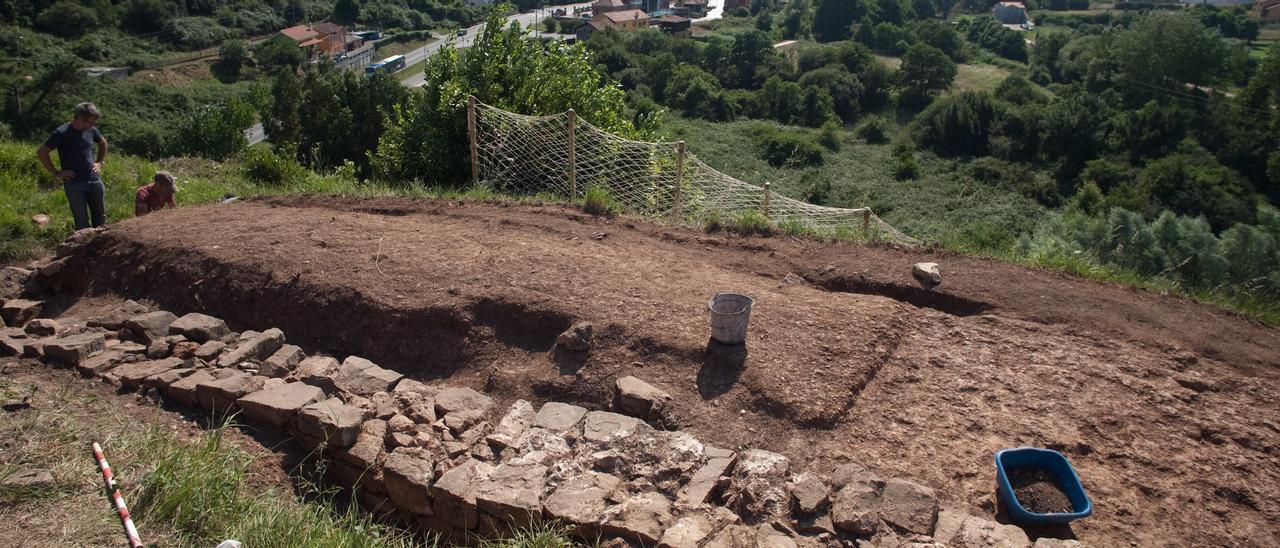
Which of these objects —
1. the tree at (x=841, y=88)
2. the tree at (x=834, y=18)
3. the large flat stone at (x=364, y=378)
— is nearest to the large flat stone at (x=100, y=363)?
the large flat stone at (x=364, y=378)

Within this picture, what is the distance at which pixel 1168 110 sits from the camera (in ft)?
127

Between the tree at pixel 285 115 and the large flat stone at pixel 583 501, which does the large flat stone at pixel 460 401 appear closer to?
the large flat stone at pixel 583 501

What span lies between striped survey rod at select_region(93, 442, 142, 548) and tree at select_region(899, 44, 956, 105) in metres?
50.3

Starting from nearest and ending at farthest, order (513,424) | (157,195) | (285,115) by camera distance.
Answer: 1. (513,424)
2. (157,195)
3. (285,115)

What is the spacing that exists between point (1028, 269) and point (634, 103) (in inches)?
1448

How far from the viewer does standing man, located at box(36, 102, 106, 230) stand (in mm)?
6949

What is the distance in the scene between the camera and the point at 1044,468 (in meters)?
4.03

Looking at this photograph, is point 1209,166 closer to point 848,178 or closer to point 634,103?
point 848,178

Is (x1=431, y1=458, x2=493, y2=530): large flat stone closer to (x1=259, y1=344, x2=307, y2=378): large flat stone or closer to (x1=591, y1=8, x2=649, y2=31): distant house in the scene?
(x1=259, y1=344, x2=307, y2=378): large flat stone

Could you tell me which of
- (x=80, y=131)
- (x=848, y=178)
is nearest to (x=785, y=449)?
(x=80, y=131)

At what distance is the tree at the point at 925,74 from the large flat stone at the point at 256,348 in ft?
160

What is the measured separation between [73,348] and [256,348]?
116cm

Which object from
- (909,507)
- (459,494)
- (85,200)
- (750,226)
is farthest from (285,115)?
(909,507)

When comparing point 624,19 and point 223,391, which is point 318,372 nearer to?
point 223,391
